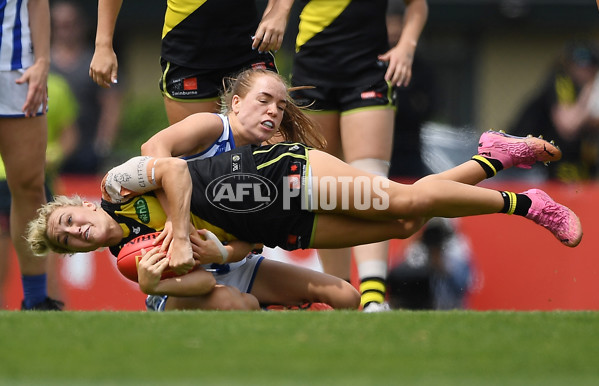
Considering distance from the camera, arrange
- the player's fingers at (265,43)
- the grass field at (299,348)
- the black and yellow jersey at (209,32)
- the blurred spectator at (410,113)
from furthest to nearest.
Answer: the blurred spectator at (410,113)
the black and yellow jersey at (209,32)
the player's fingers at (265,43)
the grass field at (299,348)

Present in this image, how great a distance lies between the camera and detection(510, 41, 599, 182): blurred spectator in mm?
8055

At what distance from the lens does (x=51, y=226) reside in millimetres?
4938

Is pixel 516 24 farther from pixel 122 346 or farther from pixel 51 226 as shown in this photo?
pixel 122 346

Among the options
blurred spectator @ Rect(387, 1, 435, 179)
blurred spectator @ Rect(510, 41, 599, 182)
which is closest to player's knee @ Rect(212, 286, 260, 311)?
blurred spectator @ Rect(387, 1, 435, 179)

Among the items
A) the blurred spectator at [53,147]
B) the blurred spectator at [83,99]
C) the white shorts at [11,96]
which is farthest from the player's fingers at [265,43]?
the blurred spectator at [83,99]

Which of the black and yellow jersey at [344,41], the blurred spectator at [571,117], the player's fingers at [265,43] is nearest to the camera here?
the player's fingers at [265,43]

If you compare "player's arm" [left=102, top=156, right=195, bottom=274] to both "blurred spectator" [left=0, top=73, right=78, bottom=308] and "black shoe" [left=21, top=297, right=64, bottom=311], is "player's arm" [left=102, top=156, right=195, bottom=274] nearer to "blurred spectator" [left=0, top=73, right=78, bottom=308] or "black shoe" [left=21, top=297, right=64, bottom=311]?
"black shoe" [left=21, top=297, right=64, bottom=311]

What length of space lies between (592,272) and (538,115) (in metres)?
1.80

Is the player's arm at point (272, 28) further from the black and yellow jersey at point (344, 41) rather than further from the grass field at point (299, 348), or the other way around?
the grass field at point (299, 348)

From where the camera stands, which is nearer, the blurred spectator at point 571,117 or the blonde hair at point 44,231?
the blonde hair at point 44,231

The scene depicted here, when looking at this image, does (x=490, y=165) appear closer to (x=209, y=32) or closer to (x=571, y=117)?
A: (x=209, y=32)

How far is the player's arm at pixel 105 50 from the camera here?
5289 mm

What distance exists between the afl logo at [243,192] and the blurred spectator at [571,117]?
11.7ft

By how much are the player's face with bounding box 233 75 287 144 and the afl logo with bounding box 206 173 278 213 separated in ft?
1.25
